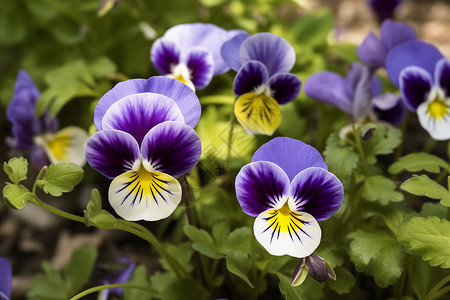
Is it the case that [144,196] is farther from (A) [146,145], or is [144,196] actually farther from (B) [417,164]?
(B) [417,164]

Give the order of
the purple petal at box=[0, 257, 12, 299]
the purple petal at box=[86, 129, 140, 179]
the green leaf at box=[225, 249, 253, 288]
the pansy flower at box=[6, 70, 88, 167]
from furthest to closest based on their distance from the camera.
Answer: the pansy flower at box=[6, 70, 88, 167] < the purple petal at box=[0, 257, 12, 299] < the green leaf at box=[225, 249, 253, 288] < the purple petal at box=[86, 129, 140, 179]

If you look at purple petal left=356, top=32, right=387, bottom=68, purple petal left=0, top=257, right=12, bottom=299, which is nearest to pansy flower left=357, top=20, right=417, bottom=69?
purple petal left=356, top=32, right=387, bottom=68

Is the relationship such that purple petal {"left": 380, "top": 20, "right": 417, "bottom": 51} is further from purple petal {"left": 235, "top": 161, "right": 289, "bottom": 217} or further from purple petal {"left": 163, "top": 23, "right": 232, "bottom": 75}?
purple petal {"left": 235, "top": 161, "right": 289, "bottom": 217}

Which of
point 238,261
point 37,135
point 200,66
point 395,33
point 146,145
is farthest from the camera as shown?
point 37,135

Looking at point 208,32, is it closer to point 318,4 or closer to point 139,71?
point 139,71

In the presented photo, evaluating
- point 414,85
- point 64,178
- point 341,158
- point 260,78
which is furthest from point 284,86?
point 64,178

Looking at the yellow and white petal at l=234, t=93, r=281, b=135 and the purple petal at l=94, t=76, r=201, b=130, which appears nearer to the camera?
the purple petal at l=94, t=76, r=201, b=130
